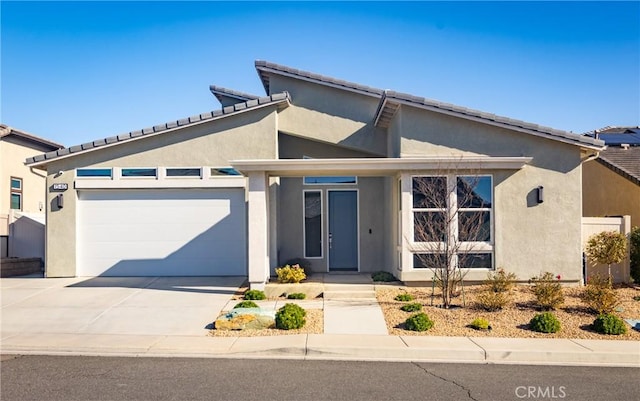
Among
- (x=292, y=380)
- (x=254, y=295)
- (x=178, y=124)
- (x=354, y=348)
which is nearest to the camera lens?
(x=292, y=380)

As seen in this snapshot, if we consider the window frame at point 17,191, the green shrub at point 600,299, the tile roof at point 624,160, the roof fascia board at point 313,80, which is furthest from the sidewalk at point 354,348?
the window frame at point 17,191

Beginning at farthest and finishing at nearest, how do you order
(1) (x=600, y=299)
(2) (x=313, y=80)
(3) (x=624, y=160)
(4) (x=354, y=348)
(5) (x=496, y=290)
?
(3) (x=624, y=160) → (2) (x=313, y=80) → (5) (x=496, y=290) → (1) (x=600, y=299) → (4) (x=354, y=348)

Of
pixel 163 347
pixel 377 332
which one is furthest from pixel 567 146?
pixel 163 347

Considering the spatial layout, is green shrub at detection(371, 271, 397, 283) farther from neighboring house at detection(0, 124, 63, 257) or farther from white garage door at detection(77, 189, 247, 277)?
neighboring house at detection(0, 124, 63, 257)

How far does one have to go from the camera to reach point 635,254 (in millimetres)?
12680

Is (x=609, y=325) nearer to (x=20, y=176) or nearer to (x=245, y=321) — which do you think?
(x=245, y=321)

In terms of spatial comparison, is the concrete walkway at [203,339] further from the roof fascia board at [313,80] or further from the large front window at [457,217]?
the roof fascia board at [313,80]

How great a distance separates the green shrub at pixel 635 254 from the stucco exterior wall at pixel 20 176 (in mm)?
18958

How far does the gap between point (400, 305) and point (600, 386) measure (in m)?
4.55

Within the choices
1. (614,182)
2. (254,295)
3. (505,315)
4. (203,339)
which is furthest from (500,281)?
(614,182)

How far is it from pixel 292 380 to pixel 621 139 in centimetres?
1880

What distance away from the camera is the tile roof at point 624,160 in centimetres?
1625

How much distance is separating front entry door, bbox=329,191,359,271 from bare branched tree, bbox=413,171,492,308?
2.96 m

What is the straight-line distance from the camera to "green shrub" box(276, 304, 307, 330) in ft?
29.6
